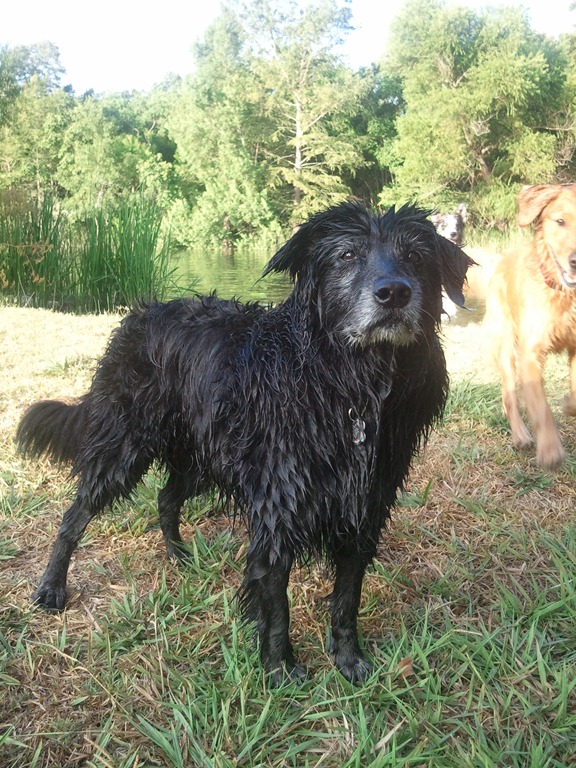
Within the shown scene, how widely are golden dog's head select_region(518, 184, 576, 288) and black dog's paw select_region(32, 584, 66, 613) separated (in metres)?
3.50

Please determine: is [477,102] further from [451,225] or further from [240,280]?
[451,225]

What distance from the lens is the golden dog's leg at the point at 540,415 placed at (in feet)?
12.0

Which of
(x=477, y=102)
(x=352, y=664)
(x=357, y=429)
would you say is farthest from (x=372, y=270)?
(x=477, y=102)

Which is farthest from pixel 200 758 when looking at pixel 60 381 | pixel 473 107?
pixel 473 107

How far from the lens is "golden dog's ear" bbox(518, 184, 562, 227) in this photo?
14.2 ft

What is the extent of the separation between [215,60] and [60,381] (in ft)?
130

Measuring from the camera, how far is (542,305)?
4094 mm

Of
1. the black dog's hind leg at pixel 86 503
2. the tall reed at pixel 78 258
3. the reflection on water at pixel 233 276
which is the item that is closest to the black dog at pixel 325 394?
the black dog's hind leg at pixel 86 503

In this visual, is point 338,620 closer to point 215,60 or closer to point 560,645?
point 560,645

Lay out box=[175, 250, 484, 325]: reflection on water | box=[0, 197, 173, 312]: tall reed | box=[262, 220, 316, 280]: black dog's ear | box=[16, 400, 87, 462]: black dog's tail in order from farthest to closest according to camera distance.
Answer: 1. box=[175, 250, 484, 325]: reflection on water
2. box=[0, 197, 173, 312]: tall reed
3. box=[16, 400, 87, 462]: black dog's tail
4. box=[262, 220, 316, 280]: black dog's ear

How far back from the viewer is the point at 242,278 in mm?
18234

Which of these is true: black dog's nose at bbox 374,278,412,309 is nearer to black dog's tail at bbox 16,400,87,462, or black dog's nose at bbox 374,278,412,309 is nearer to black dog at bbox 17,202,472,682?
black dog at bbox 17,202,472,682

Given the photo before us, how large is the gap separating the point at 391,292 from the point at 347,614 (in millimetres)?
1261

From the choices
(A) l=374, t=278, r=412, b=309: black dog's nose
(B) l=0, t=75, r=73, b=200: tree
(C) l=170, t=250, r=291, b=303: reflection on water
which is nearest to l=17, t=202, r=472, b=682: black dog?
(A) l=374, t=278, r=412, b=309: black dog's nose
